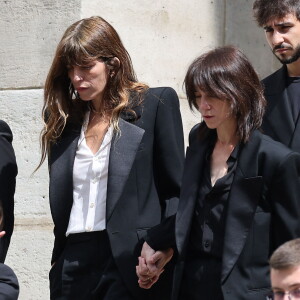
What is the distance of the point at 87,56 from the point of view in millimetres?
4664

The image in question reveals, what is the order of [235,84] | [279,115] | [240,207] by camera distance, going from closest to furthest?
[240,207] < [235,84] < [279,115]

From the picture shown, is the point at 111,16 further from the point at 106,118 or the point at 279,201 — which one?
the point at 279,201

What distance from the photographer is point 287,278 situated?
3.35 metres

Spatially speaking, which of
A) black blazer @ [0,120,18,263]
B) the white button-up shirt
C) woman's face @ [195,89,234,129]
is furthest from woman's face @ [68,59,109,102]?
woman's face @ [195,89,234,129]

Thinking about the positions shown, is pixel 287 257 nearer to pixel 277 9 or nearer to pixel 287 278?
pixel 287 278

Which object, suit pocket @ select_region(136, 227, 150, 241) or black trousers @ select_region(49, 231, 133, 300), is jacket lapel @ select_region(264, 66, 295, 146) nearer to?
suit pocket @ select_region(136, 227, 150, 241)

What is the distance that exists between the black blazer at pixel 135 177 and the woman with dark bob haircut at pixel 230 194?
10.8 inches

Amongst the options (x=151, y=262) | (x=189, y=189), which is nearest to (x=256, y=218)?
(x=189, y=189)

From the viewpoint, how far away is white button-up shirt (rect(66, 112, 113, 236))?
180 inches

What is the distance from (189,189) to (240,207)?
0.27 meters

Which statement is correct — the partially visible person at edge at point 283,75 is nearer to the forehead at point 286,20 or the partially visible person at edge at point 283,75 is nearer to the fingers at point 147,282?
the forehead at point 286,20

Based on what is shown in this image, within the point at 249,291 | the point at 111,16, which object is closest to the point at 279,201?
the point at 249,291

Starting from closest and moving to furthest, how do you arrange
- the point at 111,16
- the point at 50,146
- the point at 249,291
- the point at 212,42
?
the point at 249,291 < the point at 50,146 < the point at 111,16 < the point at 212,42

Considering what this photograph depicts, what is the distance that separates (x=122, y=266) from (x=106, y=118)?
69cm
